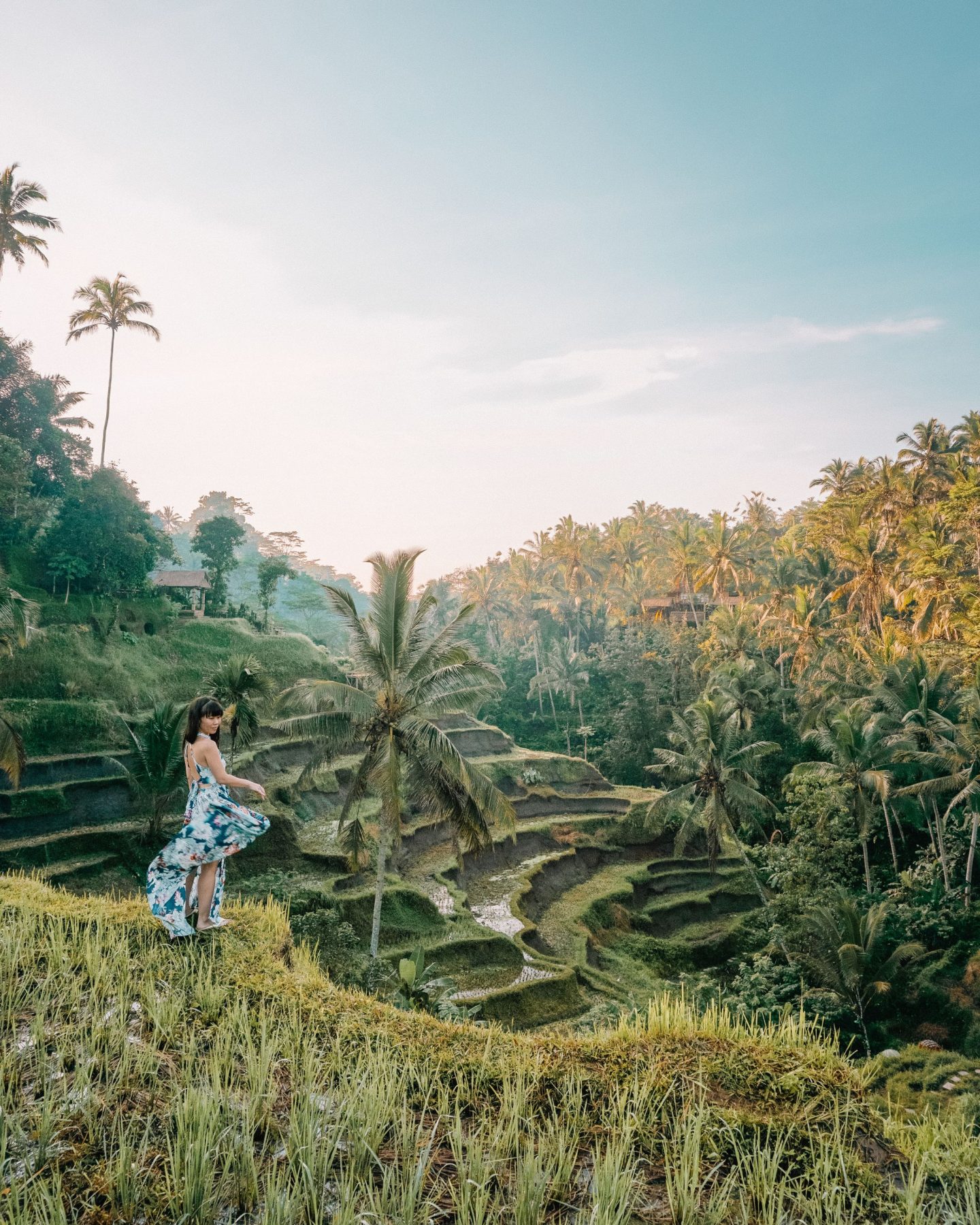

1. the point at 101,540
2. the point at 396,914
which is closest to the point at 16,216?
the point at 101,540

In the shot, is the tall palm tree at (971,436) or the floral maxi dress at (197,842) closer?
the floral maxi dress at (197,842)

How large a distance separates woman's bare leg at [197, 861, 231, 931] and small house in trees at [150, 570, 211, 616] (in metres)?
24.2

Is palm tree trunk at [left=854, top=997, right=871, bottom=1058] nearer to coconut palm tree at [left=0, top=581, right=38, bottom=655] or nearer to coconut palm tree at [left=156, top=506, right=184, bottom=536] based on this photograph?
coconut palm tree at [left=0, top=581, right=38, bottom=655]

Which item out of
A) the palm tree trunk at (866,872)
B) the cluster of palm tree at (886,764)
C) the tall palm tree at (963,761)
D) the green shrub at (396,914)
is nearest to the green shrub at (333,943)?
the green shrub at (396,914)

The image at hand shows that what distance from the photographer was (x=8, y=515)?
22.1 metres

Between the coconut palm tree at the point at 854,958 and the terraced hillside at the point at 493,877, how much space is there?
390 centimetres

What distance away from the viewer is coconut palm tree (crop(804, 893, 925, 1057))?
1514cm

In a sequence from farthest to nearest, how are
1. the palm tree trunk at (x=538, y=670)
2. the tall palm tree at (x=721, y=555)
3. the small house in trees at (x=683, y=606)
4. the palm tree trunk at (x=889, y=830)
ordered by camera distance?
the small house in trees at (x=683, y=606) → the palm tree trunk at (x=538, y=670) → the tall palm tree at (x=721, y=555) → the palm tree trunk at (x=889, y=830)

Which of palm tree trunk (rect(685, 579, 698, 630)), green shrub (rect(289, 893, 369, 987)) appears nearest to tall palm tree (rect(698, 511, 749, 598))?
palm tree trunk (rect(685, 579, 698, 630))

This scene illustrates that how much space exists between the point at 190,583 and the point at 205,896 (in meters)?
25.5

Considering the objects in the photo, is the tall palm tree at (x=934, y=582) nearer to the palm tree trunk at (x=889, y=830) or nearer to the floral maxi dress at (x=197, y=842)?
the palm tree trunk at (x=889, y=830)

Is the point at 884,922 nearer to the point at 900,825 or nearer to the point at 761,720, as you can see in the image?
the point at 900,825

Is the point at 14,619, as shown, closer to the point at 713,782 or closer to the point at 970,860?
the point at 713,782

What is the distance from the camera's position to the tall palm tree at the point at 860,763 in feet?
66.9
